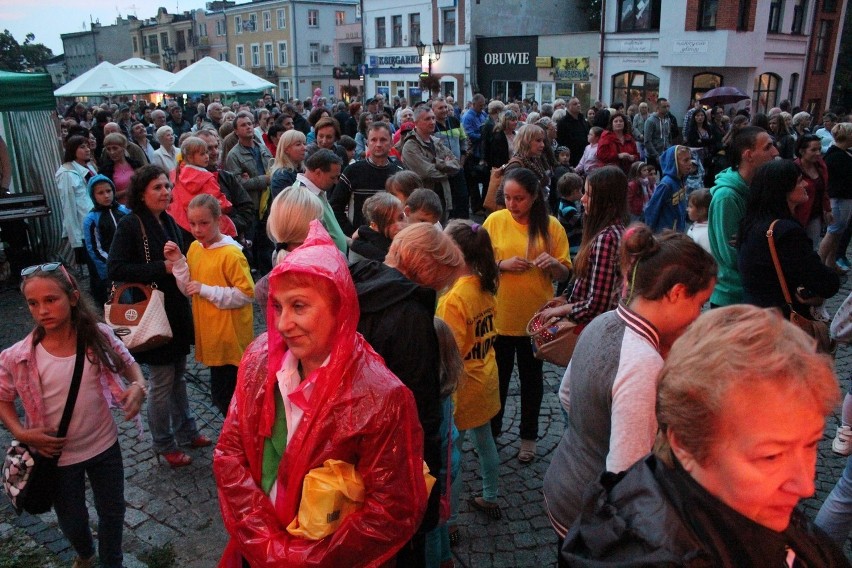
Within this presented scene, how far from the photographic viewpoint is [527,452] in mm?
4262

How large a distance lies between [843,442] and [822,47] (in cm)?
3013

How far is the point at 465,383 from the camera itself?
132 inches

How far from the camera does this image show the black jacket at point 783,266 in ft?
11.7

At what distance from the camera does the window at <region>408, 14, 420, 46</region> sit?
3753cm

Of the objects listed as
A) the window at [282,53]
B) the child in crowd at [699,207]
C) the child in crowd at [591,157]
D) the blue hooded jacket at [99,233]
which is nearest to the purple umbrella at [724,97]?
the child in crowd at [591,157]

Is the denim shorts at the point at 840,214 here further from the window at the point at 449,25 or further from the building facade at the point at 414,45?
the window at the point at 449,25

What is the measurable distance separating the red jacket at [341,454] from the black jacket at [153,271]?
2194 mm

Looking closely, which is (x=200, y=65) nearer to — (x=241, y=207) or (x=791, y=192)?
(x=241, y=207)

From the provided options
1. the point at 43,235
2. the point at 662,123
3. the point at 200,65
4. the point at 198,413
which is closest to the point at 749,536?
the point at 198,413

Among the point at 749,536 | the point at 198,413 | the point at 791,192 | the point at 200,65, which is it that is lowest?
the point at 198,413

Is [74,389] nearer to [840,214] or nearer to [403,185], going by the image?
[403,185]

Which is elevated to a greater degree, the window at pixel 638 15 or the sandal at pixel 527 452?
the window at pixel 638 15

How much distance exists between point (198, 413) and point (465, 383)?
2638mm

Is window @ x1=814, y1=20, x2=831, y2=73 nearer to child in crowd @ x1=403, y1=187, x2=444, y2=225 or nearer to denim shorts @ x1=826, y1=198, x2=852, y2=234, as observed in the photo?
denim shorts @ x1=826, y1=198, x2=852, y2=234
